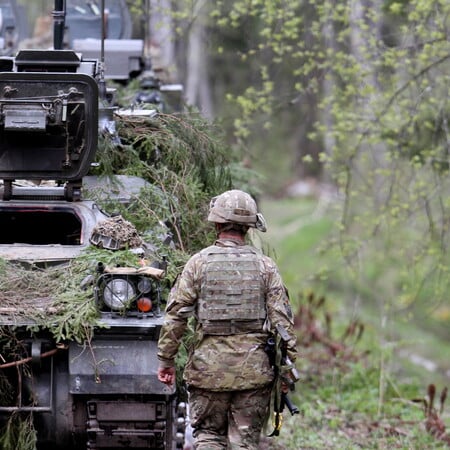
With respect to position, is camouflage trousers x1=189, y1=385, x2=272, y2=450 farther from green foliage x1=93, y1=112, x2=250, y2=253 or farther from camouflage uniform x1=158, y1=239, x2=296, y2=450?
green foliage x1=93, y1=112, x2=250, y2=253

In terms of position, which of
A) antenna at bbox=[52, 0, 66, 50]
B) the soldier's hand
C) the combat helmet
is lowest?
the soldier's hand

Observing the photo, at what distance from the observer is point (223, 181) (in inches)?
460

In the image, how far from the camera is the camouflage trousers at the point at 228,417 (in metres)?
7.70

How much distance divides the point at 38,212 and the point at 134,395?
206 centimetres

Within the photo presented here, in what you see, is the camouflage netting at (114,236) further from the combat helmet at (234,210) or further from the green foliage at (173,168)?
the combat helmet at (234,210)

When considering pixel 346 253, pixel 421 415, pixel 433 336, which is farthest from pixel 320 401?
pixel 433 336

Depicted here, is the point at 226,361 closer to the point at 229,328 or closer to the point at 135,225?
the point at 229,328

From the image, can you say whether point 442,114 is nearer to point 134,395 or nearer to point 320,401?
point 320,401

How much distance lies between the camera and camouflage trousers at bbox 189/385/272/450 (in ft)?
25.3

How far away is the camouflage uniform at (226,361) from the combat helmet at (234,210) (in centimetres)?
15

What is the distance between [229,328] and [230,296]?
0.19m

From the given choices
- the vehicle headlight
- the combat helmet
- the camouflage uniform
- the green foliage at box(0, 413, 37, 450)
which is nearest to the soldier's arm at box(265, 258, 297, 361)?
the camouflage uniform

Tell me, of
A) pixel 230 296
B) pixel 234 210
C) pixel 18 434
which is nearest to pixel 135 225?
pixel 18 434

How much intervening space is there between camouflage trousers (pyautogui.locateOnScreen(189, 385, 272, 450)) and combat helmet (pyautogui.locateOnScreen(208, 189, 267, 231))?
98 centimetres
